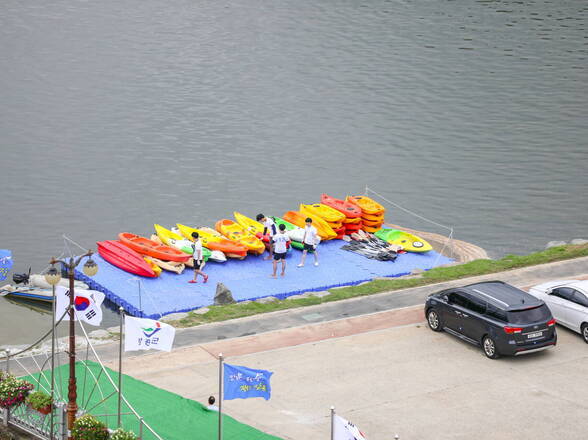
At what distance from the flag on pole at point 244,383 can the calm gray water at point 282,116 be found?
15213 millimetres

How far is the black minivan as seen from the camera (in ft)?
76.2

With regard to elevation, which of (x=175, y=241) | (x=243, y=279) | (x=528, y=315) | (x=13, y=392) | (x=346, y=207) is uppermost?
(x=528, y=315)

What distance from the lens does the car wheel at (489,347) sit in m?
23.7

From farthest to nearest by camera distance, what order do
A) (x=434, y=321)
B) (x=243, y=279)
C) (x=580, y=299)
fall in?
(x=243, y=279)
(x=434, y=321)
(x=580, y=299)

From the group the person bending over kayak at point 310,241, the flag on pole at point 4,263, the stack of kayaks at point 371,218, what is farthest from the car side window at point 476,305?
the flag on pole at point 4,263

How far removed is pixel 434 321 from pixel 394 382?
3.74 metres

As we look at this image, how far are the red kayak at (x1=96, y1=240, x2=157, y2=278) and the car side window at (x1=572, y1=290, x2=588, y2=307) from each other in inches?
599

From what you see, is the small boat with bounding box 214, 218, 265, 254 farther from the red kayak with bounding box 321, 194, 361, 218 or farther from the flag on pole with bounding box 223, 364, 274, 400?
the flag on pole with bounding box 223, 364, 274, 400

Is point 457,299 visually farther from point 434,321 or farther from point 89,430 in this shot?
point 89,430

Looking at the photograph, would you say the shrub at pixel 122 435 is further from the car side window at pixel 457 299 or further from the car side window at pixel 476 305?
the car side window at pixel 457 299

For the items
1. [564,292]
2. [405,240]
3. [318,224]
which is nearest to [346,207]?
[318,224]

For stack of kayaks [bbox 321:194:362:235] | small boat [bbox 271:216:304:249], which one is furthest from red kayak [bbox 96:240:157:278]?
stack of kayaks [bbox 321:194:362:235]

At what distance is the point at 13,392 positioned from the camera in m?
19.5

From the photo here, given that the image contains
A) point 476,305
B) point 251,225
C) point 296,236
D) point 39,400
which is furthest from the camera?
point 251,225
